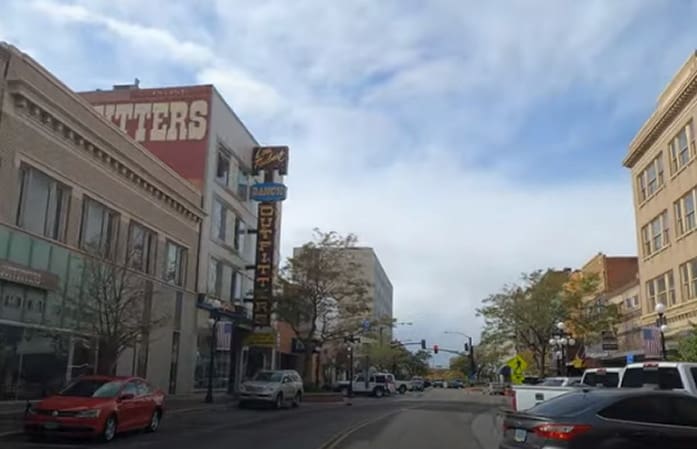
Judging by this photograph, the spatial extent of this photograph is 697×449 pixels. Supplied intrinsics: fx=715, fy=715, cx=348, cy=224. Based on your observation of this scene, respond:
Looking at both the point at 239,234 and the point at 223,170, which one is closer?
the point at 223,170

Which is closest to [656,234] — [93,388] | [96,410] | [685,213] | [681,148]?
[685,213]

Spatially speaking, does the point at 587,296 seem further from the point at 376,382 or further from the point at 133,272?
the point at 133,272

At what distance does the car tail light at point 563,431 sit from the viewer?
31.3 ft

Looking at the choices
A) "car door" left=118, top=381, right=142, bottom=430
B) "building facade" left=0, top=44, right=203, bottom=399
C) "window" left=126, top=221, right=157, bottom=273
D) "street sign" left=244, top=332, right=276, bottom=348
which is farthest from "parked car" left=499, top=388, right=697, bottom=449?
"street sign" left=244, top=332, right=276, bottom=348

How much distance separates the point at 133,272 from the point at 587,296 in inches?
1690

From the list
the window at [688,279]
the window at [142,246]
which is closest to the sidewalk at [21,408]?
the window at [142,246]

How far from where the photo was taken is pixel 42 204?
25328 millimetres

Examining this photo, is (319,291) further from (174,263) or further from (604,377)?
(604,377)

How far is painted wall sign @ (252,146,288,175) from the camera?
49.1m

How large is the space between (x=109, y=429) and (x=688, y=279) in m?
28.2

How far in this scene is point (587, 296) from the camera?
5928 centimetres

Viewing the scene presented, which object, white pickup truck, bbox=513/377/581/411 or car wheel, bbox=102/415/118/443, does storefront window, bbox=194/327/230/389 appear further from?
white pickup truck, bbox=513/377/581/411

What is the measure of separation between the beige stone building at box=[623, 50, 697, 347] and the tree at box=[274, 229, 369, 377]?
735 inches

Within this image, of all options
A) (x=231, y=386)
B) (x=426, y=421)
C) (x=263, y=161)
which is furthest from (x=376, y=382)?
(x=426, y=421)
